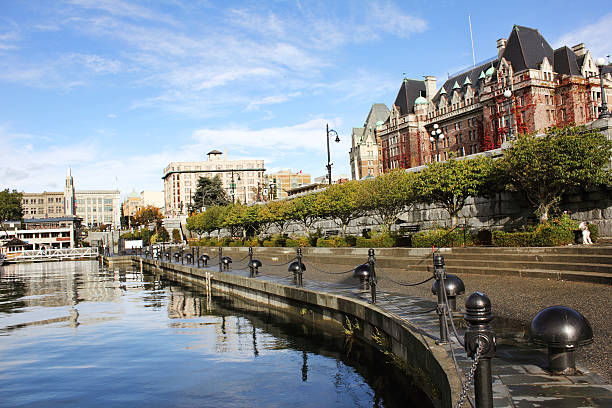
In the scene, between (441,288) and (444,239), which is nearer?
(441,288)

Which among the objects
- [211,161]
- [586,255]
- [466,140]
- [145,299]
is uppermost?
[211,161]

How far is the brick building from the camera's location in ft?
202

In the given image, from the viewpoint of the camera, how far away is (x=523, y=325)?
27.2ft

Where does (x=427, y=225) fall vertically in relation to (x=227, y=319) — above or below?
above

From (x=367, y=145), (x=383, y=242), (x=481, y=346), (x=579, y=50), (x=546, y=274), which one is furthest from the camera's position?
Result: (x=367, y=145)

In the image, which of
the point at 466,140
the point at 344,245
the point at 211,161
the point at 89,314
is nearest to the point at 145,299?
the point at 89,314

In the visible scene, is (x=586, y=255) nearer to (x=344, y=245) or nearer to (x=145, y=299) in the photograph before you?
(x=344, y=245)

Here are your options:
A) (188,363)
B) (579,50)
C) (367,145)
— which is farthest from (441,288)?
(367,145)

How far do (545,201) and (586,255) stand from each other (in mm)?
5737

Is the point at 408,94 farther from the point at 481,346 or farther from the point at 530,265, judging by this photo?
the point at 481,346

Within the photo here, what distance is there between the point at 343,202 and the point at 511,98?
4270 centimetres

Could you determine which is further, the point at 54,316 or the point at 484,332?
the point at 54,316

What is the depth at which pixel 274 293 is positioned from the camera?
54.7 feet

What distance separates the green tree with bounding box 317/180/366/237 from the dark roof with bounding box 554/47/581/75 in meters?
48.0
